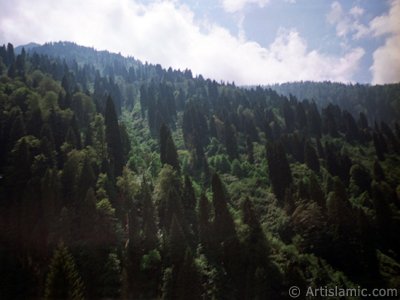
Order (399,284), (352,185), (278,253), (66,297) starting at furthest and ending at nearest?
1. (352,185)
2. (278,253)
3. (399,284)
4. (66,297)

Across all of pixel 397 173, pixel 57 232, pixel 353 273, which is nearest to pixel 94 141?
pixel 57 232

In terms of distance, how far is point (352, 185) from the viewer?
130 m

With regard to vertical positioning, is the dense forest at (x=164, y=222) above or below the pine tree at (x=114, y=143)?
below

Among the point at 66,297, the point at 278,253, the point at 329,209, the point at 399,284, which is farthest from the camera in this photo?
the point at 329,209

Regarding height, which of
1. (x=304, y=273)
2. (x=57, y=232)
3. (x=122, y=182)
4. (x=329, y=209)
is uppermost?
(x=122, y=182)

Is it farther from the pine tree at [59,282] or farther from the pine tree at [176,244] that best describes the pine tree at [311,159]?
the pine tree at [59,282]

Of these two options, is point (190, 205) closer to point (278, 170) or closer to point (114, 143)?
point (278, 170)

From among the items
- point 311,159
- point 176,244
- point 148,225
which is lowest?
point 176,244

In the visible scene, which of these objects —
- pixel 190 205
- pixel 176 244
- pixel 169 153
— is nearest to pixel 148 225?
pixel 176 244

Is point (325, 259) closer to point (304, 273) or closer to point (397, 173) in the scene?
point (304, 273)

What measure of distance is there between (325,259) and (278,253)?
13356mm

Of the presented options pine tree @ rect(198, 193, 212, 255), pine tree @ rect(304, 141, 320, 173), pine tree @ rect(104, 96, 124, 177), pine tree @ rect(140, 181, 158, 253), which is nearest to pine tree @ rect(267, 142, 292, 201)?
pine tree @ rect(304, 141, 320, 173)

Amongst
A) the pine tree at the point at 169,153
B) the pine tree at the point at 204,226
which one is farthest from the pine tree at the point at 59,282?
the pine tree at the point at 169,153

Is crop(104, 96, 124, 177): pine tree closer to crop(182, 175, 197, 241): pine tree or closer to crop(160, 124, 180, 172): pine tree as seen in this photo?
crop(160, 124, 180, 172): pine tree
